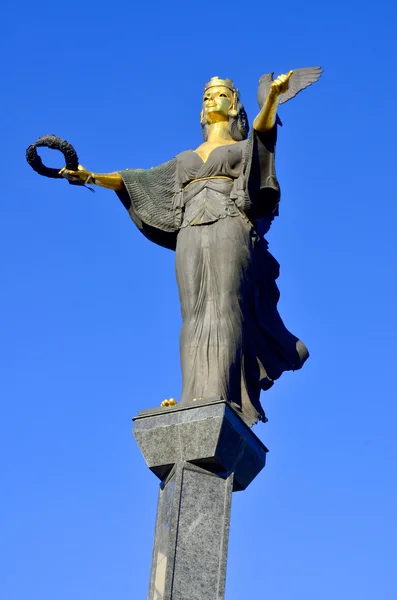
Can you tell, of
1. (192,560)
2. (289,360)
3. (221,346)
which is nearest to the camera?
(192,560)

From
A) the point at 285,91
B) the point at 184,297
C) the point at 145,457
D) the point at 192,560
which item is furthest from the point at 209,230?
the point at 192,560

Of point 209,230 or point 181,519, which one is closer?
point 181,519

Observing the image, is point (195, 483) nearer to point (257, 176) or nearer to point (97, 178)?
point (257, 176)

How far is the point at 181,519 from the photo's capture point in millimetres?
14094

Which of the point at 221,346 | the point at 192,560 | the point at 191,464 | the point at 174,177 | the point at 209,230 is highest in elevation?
the point at 174,177

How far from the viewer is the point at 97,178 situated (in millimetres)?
17109

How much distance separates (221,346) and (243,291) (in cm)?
77

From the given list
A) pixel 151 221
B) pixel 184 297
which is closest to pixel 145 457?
pixel 184 297

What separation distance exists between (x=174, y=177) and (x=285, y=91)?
2.02 meters

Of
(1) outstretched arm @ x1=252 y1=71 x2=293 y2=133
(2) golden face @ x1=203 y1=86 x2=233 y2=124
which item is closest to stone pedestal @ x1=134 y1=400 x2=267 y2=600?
(1) outstretched arm @ x1=252 y1=71 x2=293 y2=133

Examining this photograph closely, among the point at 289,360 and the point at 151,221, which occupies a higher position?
the point at 151,221

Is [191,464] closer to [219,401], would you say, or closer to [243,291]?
[219,401]

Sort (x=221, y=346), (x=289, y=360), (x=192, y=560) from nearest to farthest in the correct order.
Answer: (x=192, y=560) < (x=221, y=346) < (x=289, y=360)

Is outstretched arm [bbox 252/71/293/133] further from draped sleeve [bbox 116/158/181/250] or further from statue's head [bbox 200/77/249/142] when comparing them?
draped sleeve [bbox 116/158/181/250]
